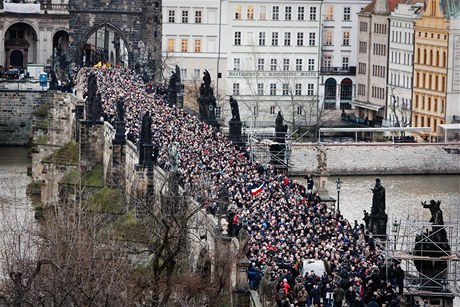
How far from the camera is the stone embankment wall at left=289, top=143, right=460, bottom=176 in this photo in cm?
11488

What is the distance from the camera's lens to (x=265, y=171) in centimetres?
8169

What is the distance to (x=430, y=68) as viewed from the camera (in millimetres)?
126375

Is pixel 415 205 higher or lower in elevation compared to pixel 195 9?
lower

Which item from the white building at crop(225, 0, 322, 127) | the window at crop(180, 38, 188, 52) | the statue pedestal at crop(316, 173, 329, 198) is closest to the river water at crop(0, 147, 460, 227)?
the statue pedestal at crop(316, 173, 329, 198)

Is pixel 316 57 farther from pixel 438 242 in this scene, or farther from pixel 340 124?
pixel 438 242

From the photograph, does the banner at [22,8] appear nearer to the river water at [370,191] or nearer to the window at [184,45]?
the window at [184,45]

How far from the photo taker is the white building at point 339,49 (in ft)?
447

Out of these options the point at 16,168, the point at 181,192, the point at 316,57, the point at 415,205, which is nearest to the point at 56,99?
the point at 16,168

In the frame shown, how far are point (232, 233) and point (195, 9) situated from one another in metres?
70.5

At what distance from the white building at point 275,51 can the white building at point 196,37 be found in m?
0.54

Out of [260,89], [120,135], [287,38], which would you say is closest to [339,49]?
[287,38]

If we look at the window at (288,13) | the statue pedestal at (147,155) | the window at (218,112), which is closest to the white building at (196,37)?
the window at (288,13)

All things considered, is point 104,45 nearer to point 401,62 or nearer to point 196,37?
point 196,37

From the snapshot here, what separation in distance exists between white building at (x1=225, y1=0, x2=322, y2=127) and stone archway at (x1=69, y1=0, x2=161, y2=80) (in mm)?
4169
